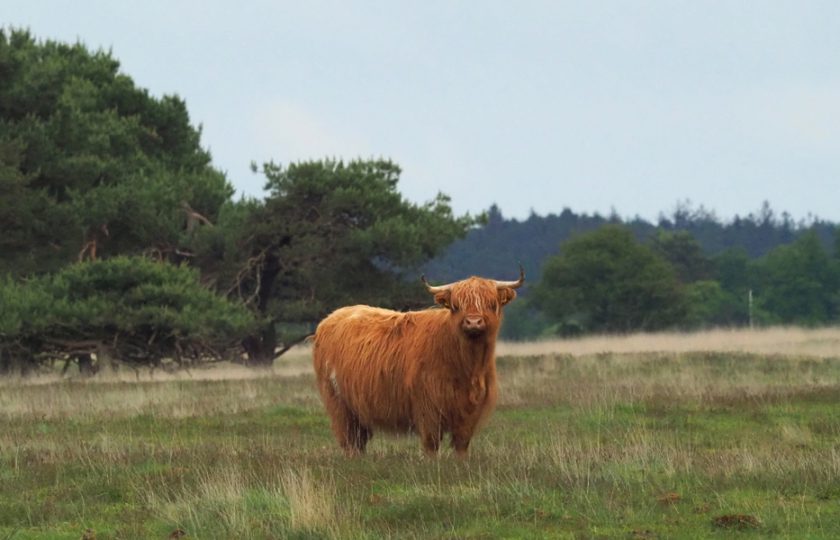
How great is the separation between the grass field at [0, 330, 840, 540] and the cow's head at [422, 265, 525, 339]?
104 centimetres

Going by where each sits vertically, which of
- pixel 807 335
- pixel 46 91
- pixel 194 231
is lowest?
pixel 807 335

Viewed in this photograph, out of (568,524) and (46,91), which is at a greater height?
(46,91)

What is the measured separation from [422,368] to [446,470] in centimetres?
181

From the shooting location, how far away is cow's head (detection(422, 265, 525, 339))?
11320mm

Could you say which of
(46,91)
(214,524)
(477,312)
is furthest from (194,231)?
(214,524)

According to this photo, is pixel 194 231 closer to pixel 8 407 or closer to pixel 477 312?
pixel 8 407

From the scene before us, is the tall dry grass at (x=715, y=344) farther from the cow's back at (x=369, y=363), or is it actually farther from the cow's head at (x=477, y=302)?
the cow's head at (x=477, y=302)

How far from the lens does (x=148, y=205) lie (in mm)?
34406

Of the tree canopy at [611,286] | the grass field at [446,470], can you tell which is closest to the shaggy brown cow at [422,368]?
the grass field at [446,470]

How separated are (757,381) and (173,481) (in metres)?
12.9

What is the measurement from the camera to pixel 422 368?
39.4 feet

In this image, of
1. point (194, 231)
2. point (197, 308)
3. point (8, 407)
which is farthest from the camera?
point (194, 231)

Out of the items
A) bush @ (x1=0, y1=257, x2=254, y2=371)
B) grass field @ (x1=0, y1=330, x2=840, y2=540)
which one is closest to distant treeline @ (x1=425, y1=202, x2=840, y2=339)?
bush @ (x1=0, y1=257, x2=254, y2=371)

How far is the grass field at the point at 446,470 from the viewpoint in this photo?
8352 mm
